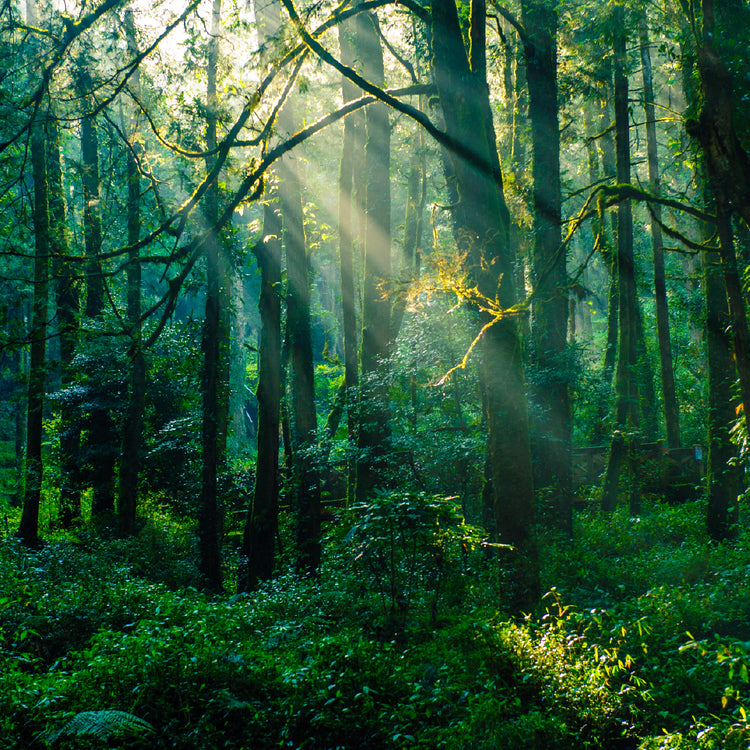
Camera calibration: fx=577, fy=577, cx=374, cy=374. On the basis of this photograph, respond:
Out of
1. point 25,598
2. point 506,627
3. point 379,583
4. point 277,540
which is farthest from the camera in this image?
point 277,540

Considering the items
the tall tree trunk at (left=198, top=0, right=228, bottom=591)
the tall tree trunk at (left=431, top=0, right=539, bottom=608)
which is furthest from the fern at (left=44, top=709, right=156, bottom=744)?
the tall tree trunk at (left=198, top=0, right=228, bottom=591)

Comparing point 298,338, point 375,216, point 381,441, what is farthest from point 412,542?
point 375,216

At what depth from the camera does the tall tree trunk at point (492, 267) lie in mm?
6609

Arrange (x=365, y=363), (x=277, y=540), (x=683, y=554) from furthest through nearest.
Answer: (x=277, y=540) < (x=365, y=363) < (x=683, y=554)

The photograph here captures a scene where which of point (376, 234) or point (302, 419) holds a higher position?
point (376, 234)

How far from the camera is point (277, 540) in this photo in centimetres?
1482

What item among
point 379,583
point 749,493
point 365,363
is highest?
point 365,363

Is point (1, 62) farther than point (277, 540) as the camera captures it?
No

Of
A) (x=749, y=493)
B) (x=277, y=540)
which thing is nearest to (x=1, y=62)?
(x=277, y=540)

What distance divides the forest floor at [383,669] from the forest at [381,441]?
0.10ft

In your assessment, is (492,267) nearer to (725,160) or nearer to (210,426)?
(725,160)

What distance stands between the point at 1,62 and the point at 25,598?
25.4 feet

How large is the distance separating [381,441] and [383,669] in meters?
7.71

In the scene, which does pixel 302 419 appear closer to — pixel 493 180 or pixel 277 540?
pixel 277 540
